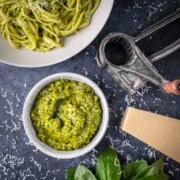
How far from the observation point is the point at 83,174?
1277 mm

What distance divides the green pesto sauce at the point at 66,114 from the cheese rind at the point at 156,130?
0.30ft

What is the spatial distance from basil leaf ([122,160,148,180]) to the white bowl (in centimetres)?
10

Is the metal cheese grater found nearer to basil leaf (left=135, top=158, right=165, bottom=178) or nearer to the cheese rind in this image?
the cheese rind

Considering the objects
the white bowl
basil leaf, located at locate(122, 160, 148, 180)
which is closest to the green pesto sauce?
the white bowl

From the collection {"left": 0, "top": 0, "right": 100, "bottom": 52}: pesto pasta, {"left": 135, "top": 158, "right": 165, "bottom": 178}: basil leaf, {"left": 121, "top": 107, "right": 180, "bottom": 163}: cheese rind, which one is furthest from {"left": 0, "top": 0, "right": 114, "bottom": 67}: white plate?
{"left": 135, "top": 158, "right": 165, "bottom": 178}: basil leaf

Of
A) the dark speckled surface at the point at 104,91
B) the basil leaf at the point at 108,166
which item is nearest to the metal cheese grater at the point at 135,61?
the dark speckled surface at the point at 104,91

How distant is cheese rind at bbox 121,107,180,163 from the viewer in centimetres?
133

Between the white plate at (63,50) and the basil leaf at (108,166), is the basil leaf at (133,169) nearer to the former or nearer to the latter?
the basil leaf at (108,166)

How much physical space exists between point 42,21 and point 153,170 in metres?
0.45

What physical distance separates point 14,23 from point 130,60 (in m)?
0.29

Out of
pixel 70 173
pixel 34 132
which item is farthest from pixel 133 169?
pixel 34 132

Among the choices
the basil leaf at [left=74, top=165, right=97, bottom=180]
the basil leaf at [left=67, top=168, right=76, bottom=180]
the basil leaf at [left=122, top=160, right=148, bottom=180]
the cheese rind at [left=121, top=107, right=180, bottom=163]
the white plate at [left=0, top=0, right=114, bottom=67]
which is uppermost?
the white plate at [left=0, top=0, right=114, bottom=67]

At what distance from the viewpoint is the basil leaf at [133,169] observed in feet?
4.24

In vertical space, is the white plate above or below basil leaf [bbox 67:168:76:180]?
above
